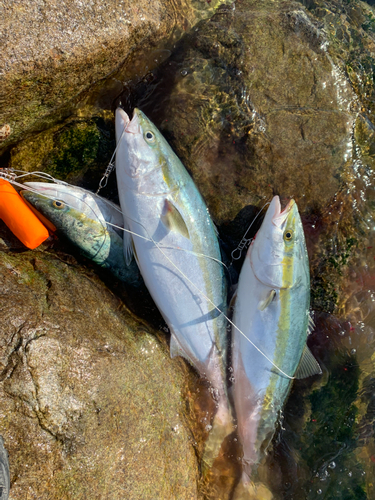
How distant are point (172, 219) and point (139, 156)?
57 centimetres

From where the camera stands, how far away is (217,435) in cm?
303

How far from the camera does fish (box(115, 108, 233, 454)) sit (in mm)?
2643

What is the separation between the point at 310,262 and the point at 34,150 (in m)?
2.78

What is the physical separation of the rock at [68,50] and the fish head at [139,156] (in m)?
0.52

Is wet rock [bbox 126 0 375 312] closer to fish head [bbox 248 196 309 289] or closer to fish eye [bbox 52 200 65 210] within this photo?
fish head [bbox 248 196 309 289]

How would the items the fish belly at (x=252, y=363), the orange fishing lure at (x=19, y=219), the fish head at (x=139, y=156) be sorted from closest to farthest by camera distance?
the orange fishing lure at (x=19, y=219) → the fish head at (x=139, y=156) → the fish belly at (x=252, y=363)

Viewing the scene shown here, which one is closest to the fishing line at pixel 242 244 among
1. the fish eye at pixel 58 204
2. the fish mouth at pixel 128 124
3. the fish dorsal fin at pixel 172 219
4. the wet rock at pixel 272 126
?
the wet rock at pixel 272 126

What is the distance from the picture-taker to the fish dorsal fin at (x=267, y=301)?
2709mm

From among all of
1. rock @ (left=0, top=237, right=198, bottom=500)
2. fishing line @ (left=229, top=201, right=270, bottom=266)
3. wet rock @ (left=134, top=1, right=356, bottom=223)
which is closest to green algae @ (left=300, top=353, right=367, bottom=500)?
rock @ (left=0, top=237, right=198, bottom=500)

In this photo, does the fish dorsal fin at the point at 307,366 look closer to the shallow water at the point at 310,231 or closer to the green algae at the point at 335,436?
the shallow water at the point at 310,231

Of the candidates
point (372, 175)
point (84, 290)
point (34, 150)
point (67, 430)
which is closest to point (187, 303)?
point (84, 290)

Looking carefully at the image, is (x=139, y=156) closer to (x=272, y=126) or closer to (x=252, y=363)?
(x=272, y=126)

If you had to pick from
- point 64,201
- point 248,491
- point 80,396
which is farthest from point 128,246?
point 248,491

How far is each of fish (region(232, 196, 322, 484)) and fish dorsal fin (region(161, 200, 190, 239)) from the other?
0.64 meters
